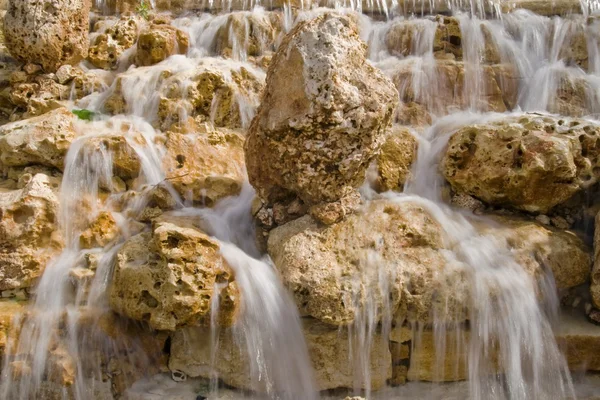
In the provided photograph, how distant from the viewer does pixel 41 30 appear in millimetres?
6363

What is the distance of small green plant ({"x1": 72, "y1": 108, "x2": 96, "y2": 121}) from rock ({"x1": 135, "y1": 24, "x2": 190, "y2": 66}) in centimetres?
120

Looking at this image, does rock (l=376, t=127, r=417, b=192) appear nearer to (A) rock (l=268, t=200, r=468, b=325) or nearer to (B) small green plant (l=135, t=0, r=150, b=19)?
(A) rock (l=268, t=200, r=468, b=325)

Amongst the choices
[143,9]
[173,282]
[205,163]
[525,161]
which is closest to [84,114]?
[205,163]

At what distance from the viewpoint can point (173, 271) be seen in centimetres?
353

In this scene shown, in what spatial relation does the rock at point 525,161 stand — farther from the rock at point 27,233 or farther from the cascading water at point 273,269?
the rock at point 27,233

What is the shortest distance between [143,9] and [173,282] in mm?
5402

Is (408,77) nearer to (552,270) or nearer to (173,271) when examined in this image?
(552,270)

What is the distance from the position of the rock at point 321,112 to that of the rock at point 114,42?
11.7 ft

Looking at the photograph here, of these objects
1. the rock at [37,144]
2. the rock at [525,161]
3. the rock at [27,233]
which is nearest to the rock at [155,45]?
the rock at [37,144]

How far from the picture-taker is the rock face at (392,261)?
3.63 m

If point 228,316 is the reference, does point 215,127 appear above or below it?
above

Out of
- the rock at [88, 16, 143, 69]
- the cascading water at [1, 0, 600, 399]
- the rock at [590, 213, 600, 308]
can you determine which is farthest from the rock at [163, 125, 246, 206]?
the rock at [590, 213, 600, 308]

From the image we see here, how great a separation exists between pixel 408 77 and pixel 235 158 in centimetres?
231

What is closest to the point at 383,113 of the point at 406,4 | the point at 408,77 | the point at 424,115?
the point at 424,115
